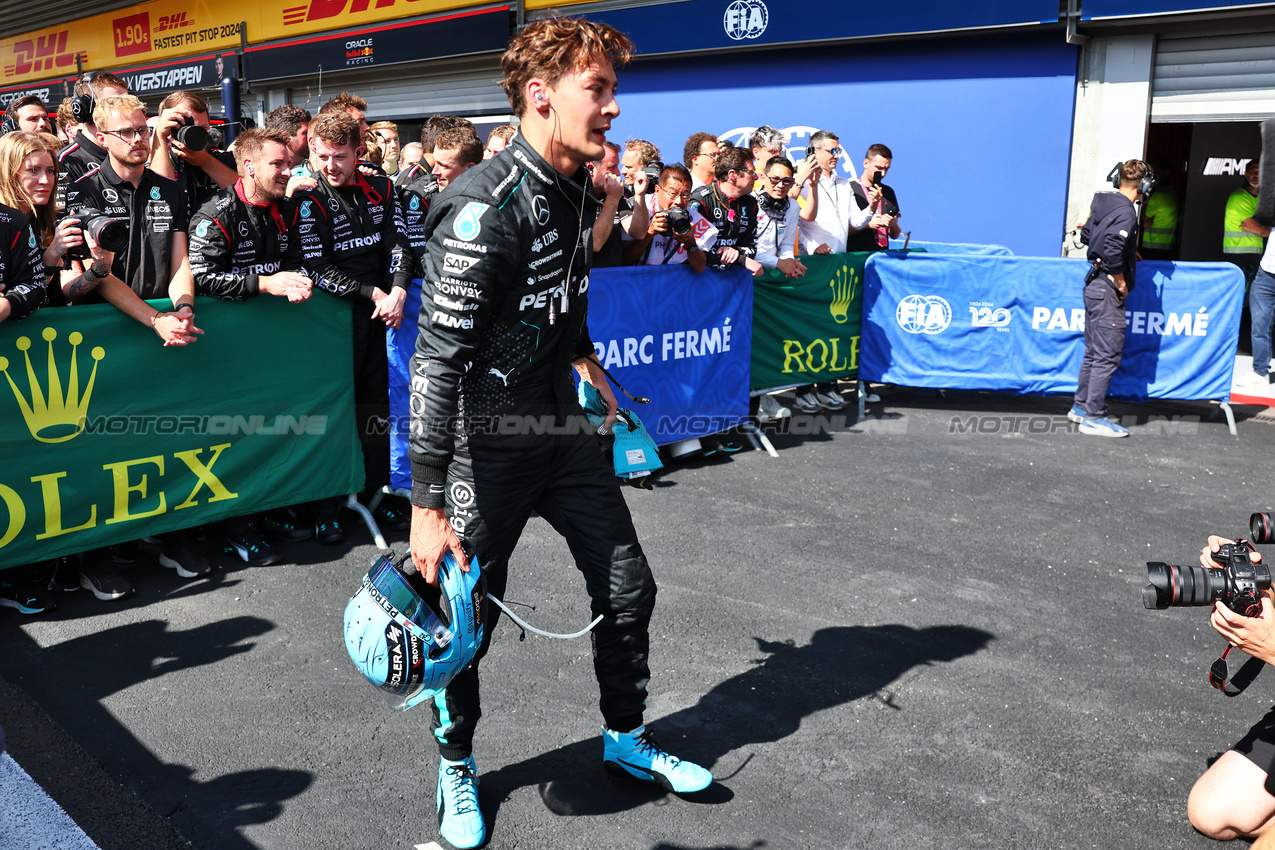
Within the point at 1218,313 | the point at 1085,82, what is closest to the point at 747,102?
the point at 1085,82

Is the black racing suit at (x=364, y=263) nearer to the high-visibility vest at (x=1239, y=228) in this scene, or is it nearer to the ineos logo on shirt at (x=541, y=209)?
the ineos logo on shirt at (x=541, y=209)

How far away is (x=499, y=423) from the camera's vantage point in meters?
3.07

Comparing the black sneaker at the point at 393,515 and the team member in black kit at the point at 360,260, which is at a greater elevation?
the team member in black kit at the point at 360,260

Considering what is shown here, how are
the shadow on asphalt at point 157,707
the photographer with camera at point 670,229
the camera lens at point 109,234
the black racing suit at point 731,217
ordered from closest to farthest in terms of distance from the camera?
the shadow on asphalt at point 157,707 → the camera lens at point 109,234 → the photographer with camera at point 670,229 → the black racing suit at point 731,217

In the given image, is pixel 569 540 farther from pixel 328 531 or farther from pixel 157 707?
pixel 328 531

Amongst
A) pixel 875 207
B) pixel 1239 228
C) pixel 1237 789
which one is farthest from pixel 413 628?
pixel 1239 228

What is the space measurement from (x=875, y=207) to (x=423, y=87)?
437 inches

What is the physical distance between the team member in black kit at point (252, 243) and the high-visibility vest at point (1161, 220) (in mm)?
11209

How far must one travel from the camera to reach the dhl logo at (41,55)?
28234 mm

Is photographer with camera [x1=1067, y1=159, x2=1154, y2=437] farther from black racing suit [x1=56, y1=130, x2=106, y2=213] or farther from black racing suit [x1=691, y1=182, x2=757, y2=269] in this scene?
black racing suit [x1=56, y1=130, x2=106, y2=213]

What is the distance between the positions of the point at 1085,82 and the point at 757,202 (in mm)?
5261

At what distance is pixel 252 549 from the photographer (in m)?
5.55

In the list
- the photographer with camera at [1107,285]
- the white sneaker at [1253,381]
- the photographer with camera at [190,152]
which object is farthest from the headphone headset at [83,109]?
the white sneaker at [1253,381]

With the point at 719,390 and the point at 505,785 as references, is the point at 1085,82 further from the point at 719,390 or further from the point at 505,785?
the point at 505,785
